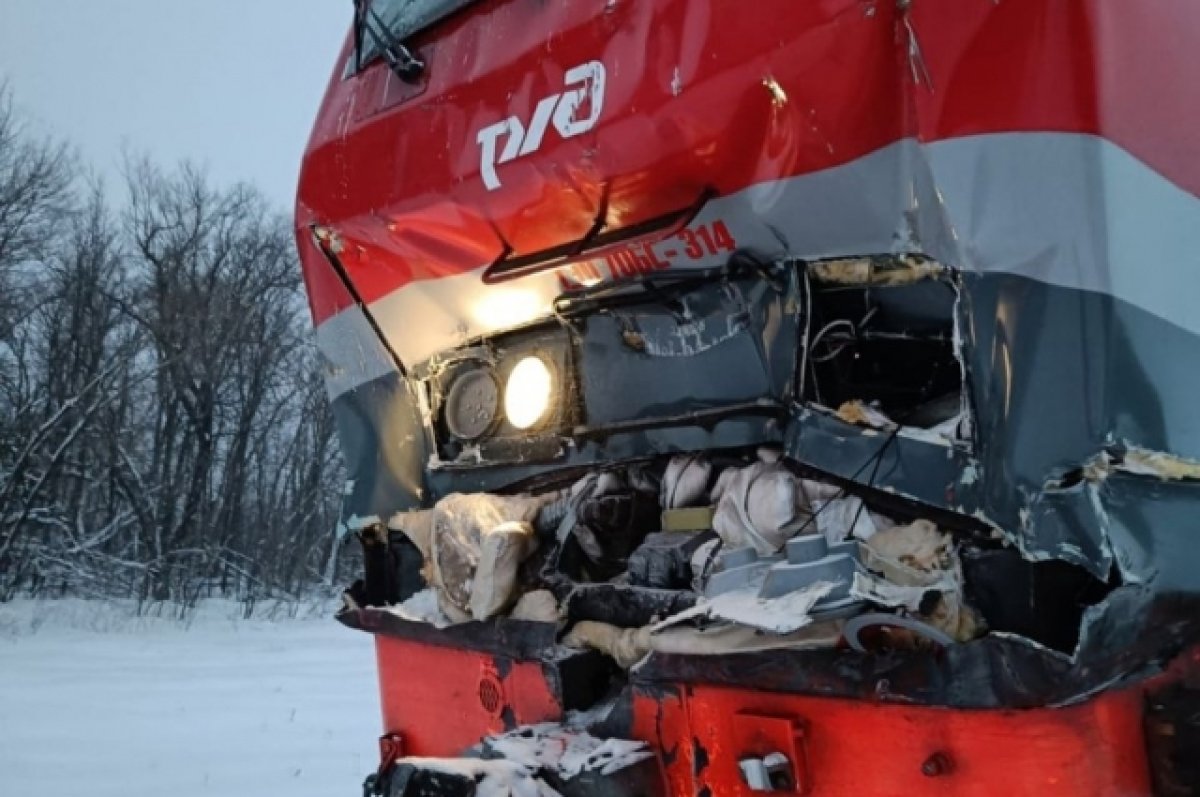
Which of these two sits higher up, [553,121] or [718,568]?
[553,121]

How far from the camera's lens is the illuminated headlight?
117 inches

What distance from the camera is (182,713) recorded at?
24.6ft

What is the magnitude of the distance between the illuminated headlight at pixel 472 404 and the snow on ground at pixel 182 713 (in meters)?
2.98

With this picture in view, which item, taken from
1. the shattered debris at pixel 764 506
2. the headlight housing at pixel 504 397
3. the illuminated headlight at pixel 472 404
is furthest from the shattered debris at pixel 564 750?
the illuminated headlight at pixel 472 404

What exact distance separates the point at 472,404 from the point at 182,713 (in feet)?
18.4

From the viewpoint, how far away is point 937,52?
1788 millimetres

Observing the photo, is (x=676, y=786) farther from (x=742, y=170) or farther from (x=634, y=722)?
(x=742, y=170)

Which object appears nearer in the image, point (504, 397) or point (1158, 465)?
point (1158, 465)

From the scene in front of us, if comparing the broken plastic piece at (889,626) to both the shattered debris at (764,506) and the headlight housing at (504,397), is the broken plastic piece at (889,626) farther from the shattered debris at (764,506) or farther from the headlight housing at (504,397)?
the headlight housing at (504,397)

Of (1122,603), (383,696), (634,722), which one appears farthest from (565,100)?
(383,696)

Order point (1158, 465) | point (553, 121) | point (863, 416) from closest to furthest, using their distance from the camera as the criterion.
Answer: point (1158, 465)
point (863, 416)
point (553, 121)

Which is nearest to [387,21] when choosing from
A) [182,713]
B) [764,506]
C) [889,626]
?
[764,506]

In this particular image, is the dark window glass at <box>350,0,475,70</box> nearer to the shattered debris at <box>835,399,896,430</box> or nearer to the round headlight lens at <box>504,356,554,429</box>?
the round headlight lens at <box>504,356,554,429</box>

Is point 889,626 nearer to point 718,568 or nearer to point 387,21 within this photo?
point 718,568
